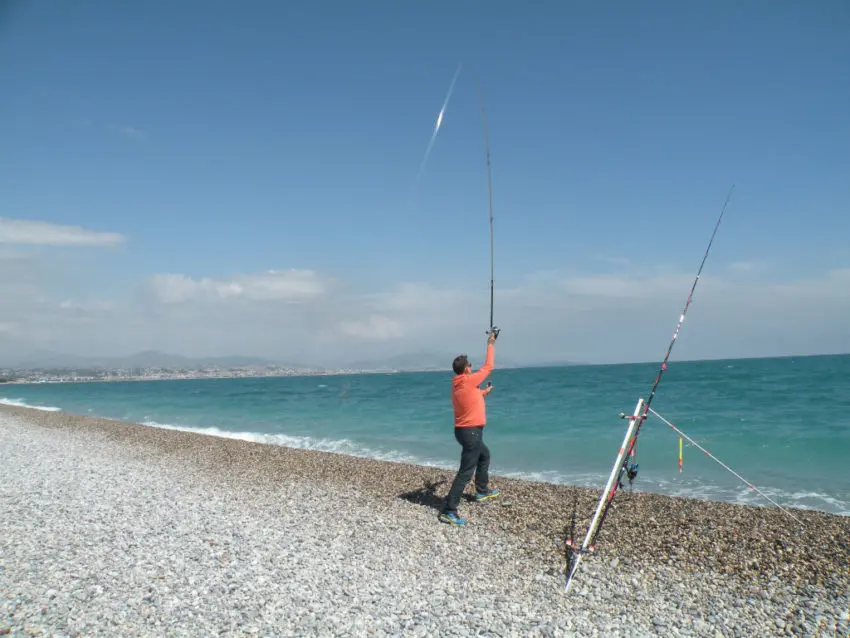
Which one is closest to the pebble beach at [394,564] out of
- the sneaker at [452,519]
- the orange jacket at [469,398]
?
the sneaker at [452,519]

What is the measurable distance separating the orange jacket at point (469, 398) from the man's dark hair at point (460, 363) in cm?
9

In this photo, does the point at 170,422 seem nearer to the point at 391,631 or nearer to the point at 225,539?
the point at 225,539

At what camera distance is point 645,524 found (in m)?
7.61

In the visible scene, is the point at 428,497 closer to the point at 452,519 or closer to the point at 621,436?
the point at 452,519

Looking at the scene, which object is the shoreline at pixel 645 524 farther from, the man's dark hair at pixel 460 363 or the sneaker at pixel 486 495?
the man's dark hair at pixel 460 363

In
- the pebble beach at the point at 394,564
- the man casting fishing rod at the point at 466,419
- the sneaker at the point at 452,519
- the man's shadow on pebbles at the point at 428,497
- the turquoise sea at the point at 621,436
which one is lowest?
the turquoise sea at the point at 621,436

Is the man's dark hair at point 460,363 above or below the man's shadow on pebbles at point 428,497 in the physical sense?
above

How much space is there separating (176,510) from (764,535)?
27.9ft

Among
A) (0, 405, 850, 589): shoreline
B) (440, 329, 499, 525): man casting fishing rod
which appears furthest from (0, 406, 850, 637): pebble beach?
(440, 329, 499, 525): man casting fishing rod

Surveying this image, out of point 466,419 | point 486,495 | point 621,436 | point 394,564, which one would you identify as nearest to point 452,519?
point 486,495

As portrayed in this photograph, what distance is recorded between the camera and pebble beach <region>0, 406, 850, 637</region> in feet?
16.5

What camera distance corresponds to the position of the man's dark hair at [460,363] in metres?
7.82

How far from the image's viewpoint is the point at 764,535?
7.22 meters

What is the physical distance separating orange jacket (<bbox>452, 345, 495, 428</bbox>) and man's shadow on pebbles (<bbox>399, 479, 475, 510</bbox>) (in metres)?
1.93
